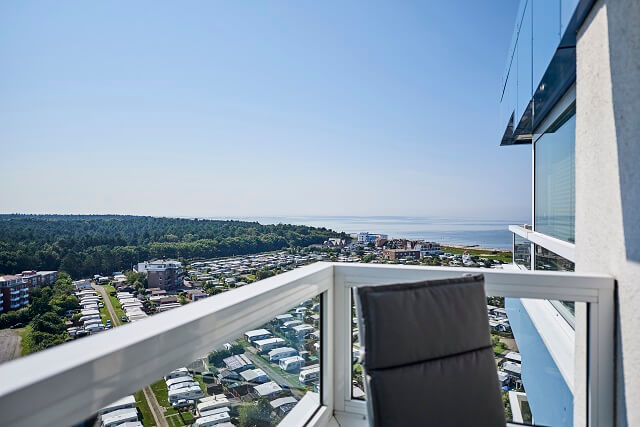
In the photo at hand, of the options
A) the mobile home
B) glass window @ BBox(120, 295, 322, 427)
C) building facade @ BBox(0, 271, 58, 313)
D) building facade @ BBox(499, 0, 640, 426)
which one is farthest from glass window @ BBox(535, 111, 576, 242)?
building facade @ BBox(0, 271, 58, 313)

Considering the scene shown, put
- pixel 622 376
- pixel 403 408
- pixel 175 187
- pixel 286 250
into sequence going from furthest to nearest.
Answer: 1. pixel 175 187
2. pixel 286 250
3. pixel 622 376
4. pixel 403 408

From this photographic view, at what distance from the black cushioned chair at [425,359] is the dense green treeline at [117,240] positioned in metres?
2.20

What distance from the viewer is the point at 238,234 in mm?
4215

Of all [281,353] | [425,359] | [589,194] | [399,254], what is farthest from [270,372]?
[589,194]

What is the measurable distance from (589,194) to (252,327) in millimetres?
1921

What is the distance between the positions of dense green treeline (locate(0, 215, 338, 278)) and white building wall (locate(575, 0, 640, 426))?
8.81ft

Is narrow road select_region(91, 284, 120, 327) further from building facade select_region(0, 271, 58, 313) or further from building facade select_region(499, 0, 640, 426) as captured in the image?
building facade select_region(499, 0, 640, 426)

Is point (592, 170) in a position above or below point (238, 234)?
above

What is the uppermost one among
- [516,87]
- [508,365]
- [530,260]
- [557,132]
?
[516,87]

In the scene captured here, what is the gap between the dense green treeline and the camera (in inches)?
107

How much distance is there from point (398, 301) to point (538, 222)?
152 inches

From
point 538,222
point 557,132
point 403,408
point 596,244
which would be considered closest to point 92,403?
point 403,408

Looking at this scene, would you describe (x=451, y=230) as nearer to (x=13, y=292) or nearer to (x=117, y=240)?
(x=117, y=240)

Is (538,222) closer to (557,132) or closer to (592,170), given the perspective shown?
(557,132)
